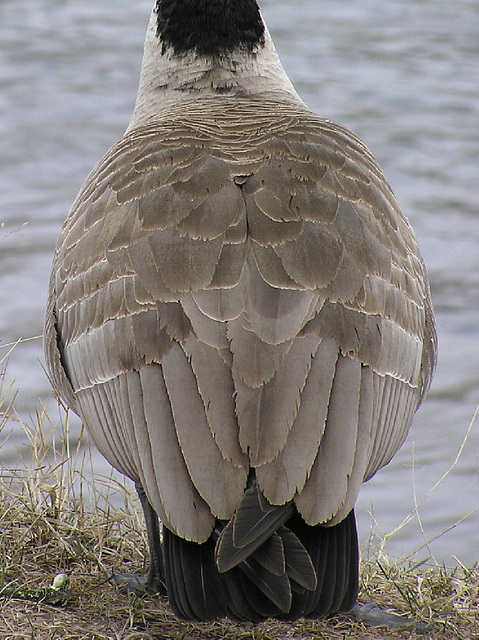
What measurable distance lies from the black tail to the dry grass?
804mm

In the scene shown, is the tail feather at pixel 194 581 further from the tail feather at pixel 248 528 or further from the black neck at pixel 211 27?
the black neck at pixel 211 27

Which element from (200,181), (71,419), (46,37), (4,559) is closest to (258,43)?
(200,181)

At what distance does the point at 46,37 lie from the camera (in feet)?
50.0

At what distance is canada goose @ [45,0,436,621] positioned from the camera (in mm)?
3104

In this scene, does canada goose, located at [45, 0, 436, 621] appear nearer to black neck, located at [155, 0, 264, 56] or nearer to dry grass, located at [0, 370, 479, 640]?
dry grass, located at [0, 370, 479, 640]

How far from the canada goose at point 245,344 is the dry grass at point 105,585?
28cm

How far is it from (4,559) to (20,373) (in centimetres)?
383

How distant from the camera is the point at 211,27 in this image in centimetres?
528

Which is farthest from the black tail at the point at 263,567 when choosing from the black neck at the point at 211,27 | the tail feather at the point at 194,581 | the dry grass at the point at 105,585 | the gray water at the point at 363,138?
the black neck at the point at 211,27

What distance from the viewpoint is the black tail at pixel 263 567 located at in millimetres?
3025

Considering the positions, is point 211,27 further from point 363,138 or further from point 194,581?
point 363,138

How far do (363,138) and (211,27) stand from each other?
274 inches

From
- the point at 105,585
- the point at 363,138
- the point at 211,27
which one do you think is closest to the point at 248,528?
the point at 105,585

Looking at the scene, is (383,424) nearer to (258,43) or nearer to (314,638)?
(314,638)
